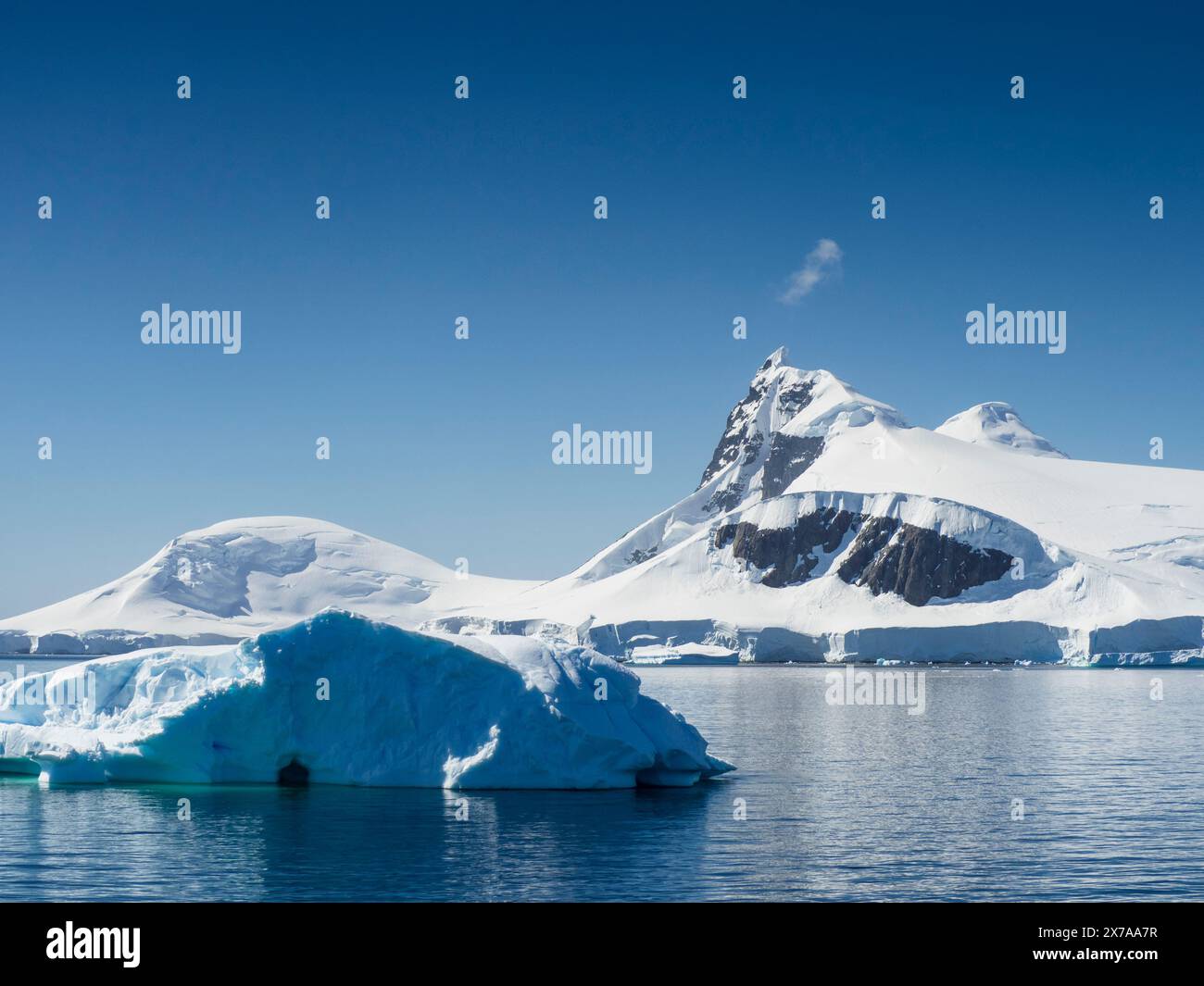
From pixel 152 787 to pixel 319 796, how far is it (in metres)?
4.87

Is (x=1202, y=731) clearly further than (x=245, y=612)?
No

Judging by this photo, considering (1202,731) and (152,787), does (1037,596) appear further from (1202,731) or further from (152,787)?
(152,787)

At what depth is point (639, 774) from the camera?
93.5 ft

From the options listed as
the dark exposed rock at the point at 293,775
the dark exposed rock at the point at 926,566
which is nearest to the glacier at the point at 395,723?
the dark exposed rock at the point at 293,775

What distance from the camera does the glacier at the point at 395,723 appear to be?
87.7ft

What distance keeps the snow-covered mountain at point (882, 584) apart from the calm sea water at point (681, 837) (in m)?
85.6

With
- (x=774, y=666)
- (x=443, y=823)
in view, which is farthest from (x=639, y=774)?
(x=774, y=666)

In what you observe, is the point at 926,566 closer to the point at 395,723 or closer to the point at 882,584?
the point at 882,584

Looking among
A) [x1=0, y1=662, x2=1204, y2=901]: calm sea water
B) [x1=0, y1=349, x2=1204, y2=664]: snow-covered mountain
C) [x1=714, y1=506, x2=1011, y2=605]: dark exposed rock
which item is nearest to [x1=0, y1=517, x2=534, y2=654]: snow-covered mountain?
[x1=0, y1=349, x2=1204, y2=664]: snow-covered mountain

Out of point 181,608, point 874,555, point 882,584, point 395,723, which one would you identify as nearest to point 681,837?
point 395,723

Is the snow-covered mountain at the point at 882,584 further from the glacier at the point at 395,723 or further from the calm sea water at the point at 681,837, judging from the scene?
the glacier at the point at 395,723

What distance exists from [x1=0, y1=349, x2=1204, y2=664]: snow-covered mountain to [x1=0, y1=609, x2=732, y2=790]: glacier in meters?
92.0
